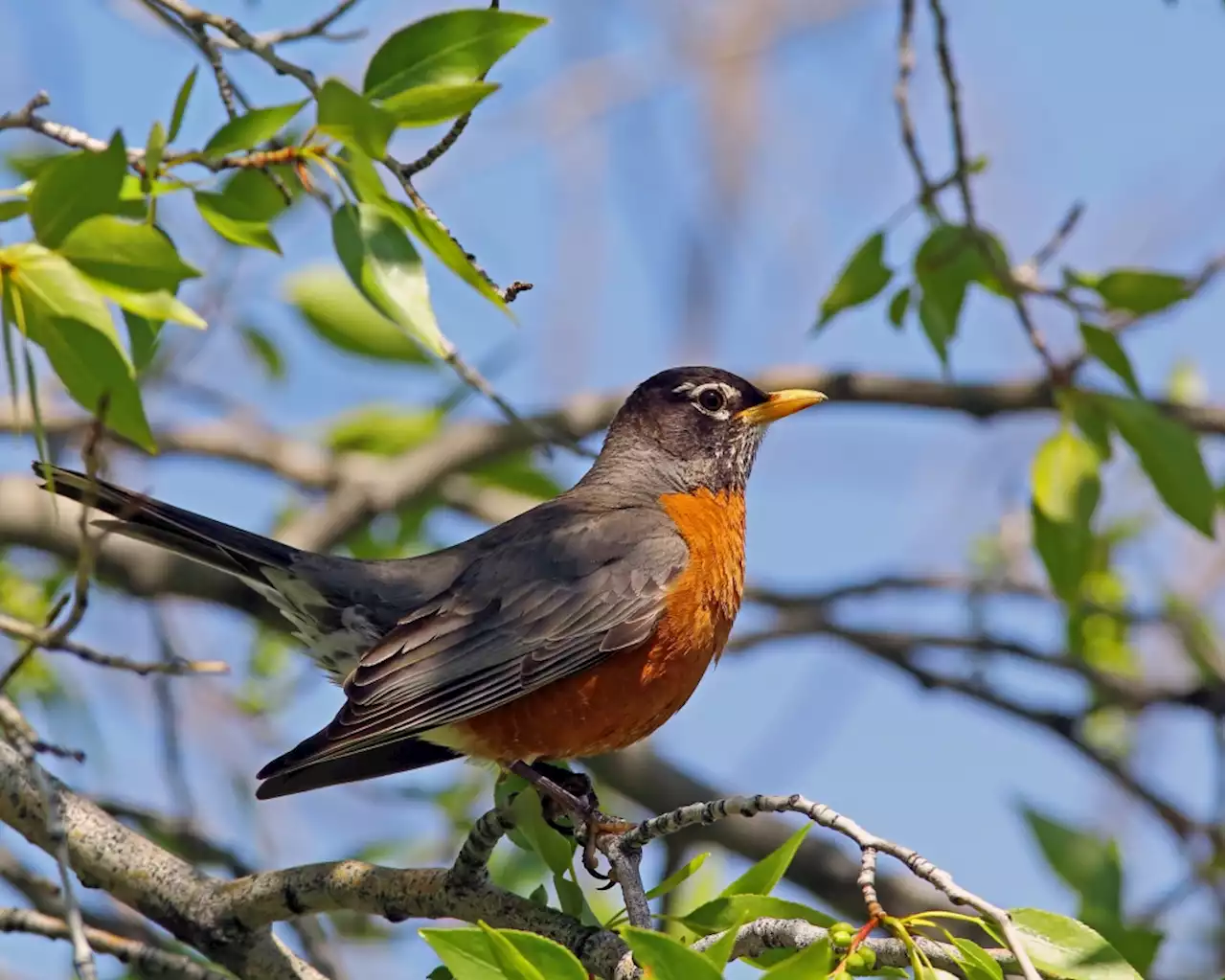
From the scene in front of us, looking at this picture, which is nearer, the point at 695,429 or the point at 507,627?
the point at 507,627

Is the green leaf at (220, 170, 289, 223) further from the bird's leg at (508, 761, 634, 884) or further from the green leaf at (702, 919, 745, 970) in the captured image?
the bird's leg at (508, 761, 634, 884)

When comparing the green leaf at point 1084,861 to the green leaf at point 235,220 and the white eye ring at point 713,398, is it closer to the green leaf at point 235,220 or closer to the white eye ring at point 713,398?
the white eye ring at point 713,398

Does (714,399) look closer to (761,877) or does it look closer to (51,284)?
(761,877)

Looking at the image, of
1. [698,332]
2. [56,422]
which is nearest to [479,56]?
[56,422]

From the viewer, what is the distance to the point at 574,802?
3523 mm

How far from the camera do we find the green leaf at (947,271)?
351cm

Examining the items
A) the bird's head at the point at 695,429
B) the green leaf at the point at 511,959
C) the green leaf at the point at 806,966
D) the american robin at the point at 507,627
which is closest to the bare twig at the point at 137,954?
the american robin at the point at 507,627

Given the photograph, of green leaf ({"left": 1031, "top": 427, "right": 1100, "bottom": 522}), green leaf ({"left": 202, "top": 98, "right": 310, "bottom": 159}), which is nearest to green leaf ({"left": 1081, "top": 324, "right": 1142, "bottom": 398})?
green leaf ({"left": 1031, "top": 427, "right": 1100, "bottom": 522})

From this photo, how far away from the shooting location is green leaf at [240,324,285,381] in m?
5.23

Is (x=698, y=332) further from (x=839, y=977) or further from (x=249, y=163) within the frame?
(x=839, y=977)

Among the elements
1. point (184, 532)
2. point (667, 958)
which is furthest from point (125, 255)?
point (184, 532)

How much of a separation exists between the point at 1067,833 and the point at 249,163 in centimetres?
226

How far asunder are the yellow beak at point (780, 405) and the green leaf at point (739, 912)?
2478mm

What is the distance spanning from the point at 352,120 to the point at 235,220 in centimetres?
32
